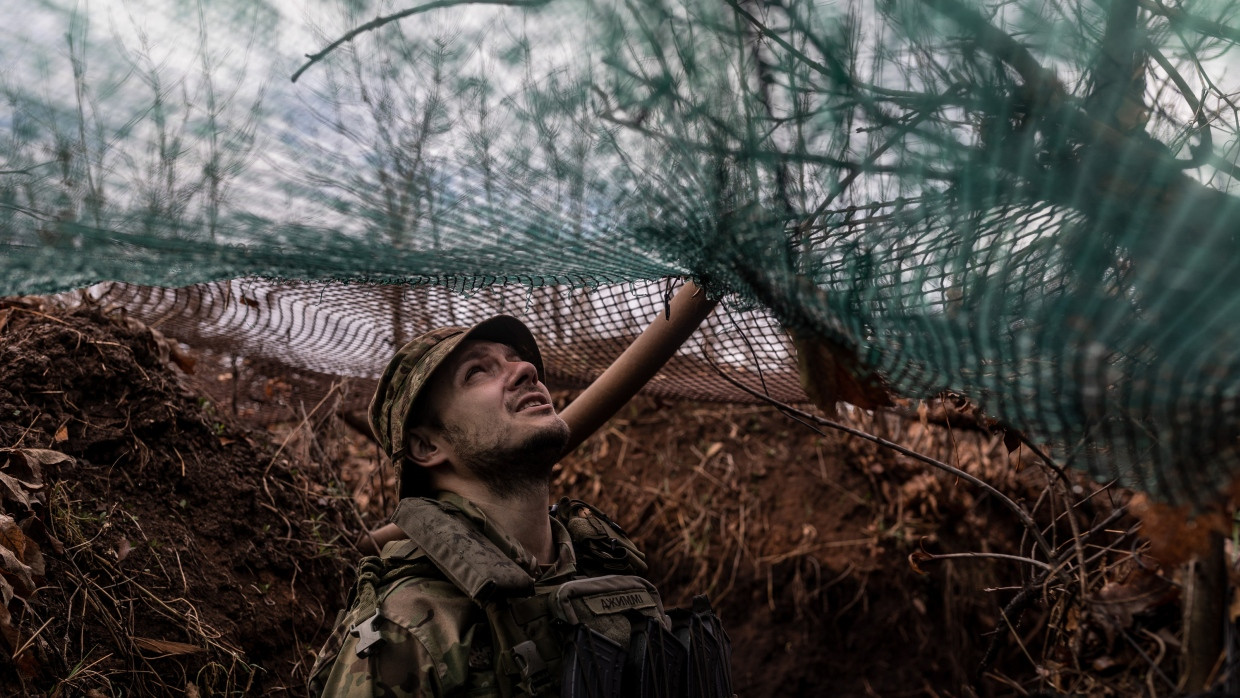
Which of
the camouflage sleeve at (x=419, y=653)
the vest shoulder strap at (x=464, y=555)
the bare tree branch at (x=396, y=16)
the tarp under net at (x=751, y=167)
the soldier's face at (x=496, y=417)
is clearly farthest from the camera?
the soldier's face at (x=496, y=417)

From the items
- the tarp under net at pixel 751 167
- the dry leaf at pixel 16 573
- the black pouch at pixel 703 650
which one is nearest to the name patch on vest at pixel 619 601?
the black pouch at pixel 703 650

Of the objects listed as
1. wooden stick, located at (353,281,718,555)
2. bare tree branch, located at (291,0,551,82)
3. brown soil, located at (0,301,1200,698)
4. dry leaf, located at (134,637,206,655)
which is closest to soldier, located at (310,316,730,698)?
wooden stick, located at (353,281,718,555)

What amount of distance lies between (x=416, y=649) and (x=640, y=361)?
2.91 ft

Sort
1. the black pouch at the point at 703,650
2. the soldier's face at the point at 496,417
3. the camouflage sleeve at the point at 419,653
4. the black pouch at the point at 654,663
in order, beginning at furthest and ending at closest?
the soldier's face at the point at 496,417 < the black pouch at the point at 703,650 < the black pouch at the point at 654,663 < the camouflage sleeve at the point at 419,653

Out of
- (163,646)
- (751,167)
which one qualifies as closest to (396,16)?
(751,167)

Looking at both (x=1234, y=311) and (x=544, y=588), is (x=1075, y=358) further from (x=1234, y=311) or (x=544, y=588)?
(x=544, y=588)

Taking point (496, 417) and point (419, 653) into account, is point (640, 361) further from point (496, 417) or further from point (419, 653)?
point (419, 653)

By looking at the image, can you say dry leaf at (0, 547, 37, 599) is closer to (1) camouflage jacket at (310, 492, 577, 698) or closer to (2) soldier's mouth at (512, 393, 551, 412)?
(1) camouflage jacket at (310, 492, 577, 698)

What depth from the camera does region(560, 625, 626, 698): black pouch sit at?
2020mm

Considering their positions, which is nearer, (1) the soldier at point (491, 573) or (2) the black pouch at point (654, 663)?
(1) the soldier at point (491, 573)

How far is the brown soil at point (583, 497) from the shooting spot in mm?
2162

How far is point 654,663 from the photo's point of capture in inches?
88.0

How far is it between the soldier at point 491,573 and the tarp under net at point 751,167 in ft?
1.90

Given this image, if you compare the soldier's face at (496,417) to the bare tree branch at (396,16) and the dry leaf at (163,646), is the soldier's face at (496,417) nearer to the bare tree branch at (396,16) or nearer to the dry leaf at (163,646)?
the dry leaf at (163,646)
